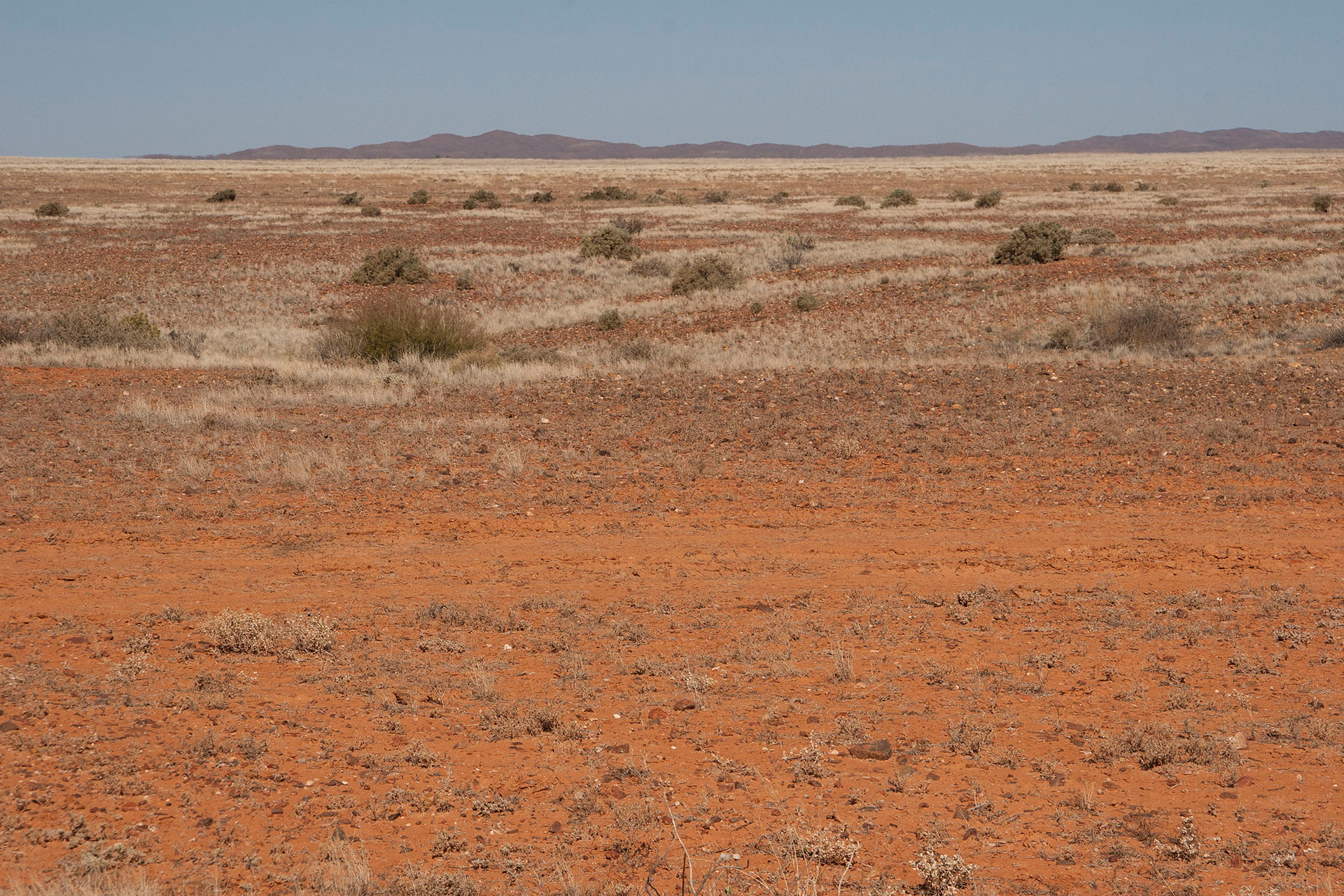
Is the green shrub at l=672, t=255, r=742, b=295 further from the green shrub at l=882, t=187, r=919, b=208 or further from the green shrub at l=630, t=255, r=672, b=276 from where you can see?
the green shrub at l=882, t=187, r=919, b=208

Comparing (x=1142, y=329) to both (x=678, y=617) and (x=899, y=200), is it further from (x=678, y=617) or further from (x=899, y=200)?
(x=899, y=200)

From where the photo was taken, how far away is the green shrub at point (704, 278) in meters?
22.8

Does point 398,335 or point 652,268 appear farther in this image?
point 652,268

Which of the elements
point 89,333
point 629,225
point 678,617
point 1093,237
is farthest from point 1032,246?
point 678,617

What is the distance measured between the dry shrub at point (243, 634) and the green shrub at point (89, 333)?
11.9 meters

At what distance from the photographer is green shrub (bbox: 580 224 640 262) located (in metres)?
28.9

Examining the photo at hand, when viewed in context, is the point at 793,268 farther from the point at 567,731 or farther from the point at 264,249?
the point at 567,731

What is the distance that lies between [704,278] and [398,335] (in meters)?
9.69

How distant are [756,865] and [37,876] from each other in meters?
2.55

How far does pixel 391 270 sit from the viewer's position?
81.6ft

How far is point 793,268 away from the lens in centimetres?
2602

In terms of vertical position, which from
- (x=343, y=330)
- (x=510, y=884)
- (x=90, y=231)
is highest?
(x=90, y=231)

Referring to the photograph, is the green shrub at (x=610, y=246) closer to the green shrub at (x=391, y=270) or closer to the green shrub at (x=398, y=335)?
the green shrub at (x=391, y=270)

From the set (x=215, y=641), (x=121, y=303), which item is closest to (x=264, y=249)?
(x=121, y=303)
